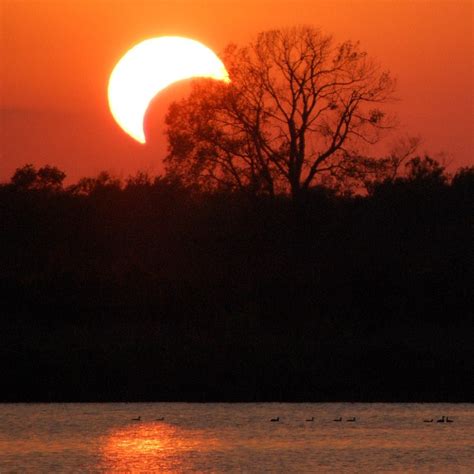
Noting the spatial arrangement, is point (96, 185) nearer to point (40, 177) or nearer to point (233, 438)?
point (40, 177)

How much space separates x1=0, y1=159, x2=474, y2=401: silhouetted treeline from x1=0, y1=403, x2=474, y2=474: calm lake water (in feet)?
4.38

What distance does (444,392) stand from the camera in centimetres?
3272

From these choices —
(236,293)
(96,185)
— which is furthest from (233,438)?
(96,185)

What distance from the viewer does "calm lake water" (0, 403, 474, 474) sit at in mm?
23500

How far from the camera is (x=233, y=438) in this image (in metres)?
26.5

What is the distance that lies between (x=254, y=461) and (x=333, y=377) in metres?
9.21

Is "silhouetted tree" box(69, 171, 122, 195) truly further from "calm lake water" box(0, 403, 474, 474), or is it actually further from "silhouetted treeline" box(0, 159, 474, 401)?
"calm lake water" box(0, 403, 474, 474)

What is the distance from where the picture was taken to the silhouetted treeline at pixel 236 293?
108 feet

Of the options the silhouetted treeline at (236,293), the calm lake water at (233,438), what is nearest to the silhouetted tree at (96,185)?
the silhouetted treeline at (236,293)

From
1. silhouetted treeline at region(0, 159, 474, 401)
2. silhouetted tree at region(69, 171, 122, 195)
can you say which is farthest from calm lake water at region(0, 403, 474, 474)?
silhouetted tree at region(69, 171, 122, 195)

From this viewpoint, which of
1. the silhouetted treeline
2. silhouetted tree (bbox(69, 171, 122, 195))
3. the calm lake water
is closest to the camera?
the calm lake water

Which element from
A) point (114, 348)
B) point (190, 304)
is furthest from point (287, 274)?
point (114, 348)

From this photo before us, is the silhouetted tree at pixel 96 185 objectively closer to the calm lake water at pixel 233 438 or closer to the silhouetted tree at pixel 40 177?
the silhouetted tree at pixel 40 177

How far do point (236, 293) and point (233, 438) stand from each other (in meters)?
17.0
